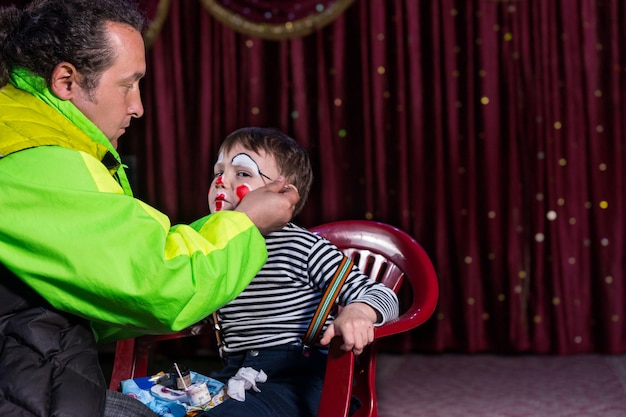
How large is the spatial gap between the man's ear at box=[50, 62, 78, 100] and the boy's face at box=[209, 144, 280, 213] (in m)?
0.48

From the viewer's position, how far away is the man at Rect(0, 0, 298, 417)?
1.04 meters

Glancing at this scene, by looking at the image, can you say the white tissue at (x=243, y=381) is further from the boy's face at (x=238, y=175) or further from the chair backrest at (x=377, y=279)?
the boy's face at (x=238, y=175)

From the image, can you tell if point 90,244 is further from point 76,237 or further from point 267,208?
point 267,208

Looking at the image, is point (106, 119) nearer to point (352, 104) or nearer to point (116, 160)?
point (116, 160)

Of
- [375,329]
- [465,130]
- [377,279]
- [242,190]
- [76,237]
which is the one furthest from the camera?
[465,130]

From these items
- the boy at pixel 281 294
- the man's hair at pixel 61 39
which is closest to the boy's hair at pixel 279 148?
the boy at pixel 281 294

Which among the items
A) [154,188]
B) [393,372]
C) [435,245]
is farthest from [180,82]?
[393,372]

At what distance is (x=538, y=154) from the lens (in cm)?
351

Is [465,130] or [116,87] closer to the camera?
[116,87]

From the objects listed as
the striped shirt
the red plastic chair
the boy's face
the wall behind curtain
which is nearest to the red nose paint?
the boy's face

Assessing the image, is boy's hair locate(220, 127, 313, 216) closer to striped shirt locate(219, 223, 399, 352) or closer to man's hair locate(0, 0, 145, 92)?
striped shirt locate(219, 223, 399, 352)

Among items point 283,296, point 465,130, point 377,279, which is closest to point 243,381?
point 283,296

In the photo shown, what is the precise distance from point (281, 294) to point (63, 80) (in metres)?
0.67

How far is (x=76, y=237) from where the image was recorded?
1.04m
